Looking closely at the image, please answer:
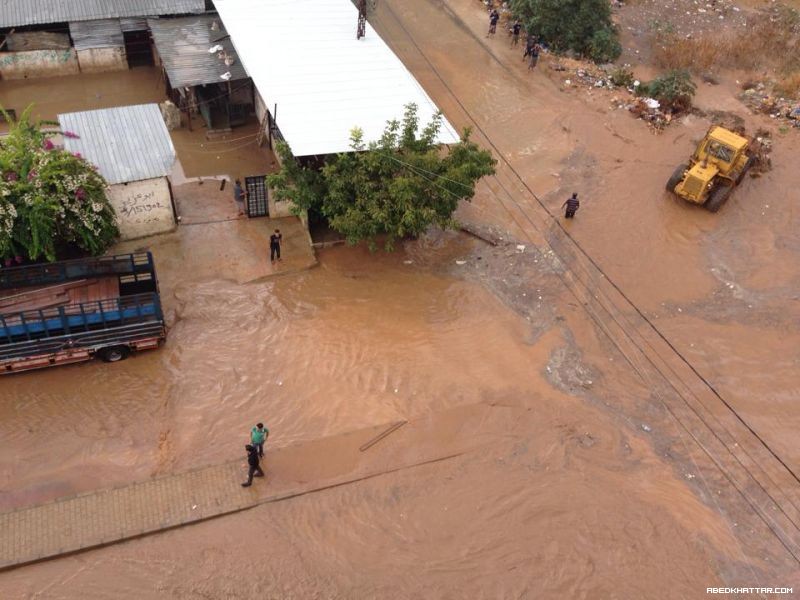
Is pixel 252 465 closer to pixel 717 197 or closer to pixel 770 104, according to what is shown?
pixel 717 197

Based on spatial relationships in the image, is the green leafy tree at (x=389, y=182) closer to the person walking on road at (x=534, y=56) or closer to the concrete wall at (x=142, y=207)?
the concrete wall at (x=142, y=207)

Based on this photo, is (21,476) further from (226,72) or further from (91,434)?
(226,72)

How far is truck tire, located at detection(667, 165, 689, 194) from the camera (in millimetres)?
17797

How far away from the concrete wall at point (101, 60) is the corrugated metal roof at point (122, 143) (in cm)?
729

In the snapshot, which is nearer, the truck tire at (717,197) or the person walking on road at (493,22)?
the truck tire at (717,197)

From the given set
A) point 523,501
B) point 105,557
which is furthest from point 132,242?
point 523,501

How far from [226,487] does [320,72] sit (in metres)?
11.6

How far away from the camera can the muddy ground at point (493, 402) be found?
1009cm

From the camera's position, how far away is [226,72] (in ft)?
61.7

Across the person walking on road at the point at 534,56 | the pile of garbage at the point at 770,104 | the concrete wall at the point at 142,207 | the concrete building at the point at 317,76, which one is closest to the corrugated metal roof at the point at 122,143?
the concrete wall at the point at 142,207

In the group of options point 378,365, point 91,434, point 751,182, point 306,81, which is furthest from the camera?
point 751,182

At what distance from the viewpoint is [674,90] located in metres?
20.9

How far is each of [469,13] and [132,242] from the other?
59.4 ft

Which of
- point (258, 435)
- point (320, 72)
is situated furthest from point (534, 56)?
point (258, 435)
